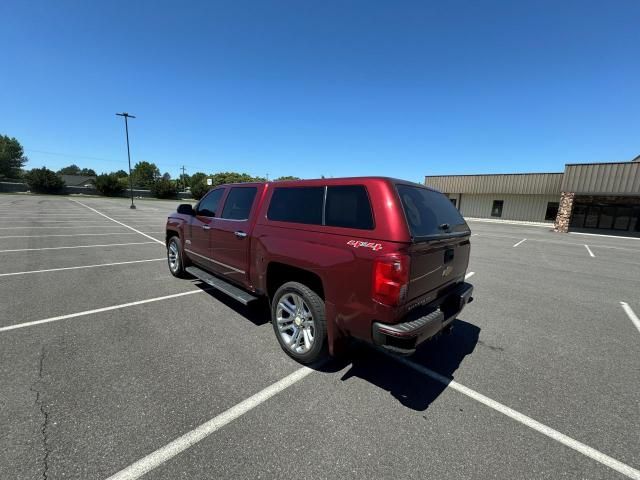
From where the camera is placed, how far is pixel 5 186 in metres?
56.6

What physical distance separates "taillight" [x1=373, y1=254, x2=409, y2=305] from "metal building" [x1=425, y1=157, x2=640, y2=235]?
27594 millimetres

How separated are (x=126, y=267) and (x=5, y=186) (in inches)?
2984

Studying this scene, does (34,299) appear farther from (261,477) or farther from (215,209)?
(261,477)

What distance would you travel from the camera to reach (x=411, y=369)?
10.4 ft

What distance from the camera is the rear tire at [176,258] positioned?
5.89 m

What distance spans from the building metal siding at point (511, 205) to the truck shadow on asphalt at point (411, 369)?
1314 inches

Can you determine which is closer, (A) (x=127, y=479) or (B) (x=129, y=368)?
(A) (x=127, y=479)

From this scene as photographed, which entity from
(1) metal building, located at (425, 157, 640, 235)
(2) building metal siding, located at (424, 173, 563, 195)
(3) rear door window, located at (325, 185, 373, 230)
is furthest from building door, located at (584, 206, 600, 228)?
(3) rear door window, located at (325, 185, 373, 230)

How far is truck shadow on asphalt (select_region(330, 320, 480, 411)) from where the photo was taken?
2.76 m

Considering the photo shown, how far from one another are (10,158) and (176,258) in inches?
4526

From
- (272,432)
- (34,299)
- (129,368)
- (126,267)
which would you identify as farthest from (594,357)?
(126,267)

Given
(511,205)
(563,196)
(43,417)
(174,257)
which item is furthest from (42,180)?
(563,196)

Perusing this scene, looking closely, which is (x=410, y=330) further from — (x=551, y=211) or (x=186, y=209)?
(x=551, y=211)

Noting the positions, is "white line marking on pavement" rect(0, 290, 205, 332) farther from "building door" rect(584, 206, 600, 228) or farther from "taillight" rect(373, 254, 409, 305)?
"building door" rect(584, 206, 600, 228)
